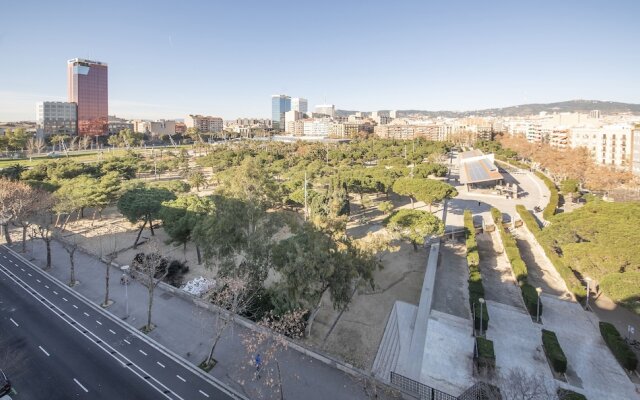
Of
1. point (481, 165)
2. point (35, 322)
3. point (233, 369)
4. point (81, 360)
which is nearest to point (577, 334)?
point (233, 369)

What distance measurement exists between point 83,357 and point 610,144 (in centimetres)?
9786

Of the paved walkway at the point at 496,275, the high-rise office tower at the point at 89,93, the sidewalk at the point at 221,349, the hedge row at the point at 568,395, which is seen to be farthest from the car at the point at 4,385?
the high-rise office tower at the point at 89,93

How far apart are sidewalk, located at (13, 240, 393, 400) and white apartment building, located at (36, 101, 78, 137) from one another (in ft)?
439

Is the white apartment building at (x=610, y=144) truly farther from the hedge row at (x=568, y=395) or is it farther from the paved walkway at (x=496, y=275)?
the hedge row at (x=568, y=395)

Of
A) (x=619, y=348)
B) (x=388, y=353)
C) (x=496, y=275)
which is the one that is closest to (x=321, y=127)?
(x=496, y=275)

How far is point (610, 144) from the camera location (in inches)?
3027

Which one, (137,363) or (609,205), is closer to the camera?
(137,363)

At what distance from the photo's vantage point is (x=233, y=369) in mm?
15102

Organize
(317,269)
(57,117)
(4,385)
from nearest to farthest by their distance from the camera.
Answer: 1. (4,385)
2. (317,269)
3. (57,117)

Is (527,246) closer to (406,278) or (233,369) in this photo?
(406,278)

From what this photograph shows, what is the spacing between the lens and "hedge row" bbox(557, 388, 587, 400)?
39.4ft

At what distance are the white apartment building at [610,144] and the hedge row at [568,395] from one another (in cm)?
7880

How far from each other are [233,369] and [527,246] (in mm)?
26674

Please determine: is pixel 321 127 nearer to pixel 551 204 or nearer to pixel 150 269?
pixel 551 204
